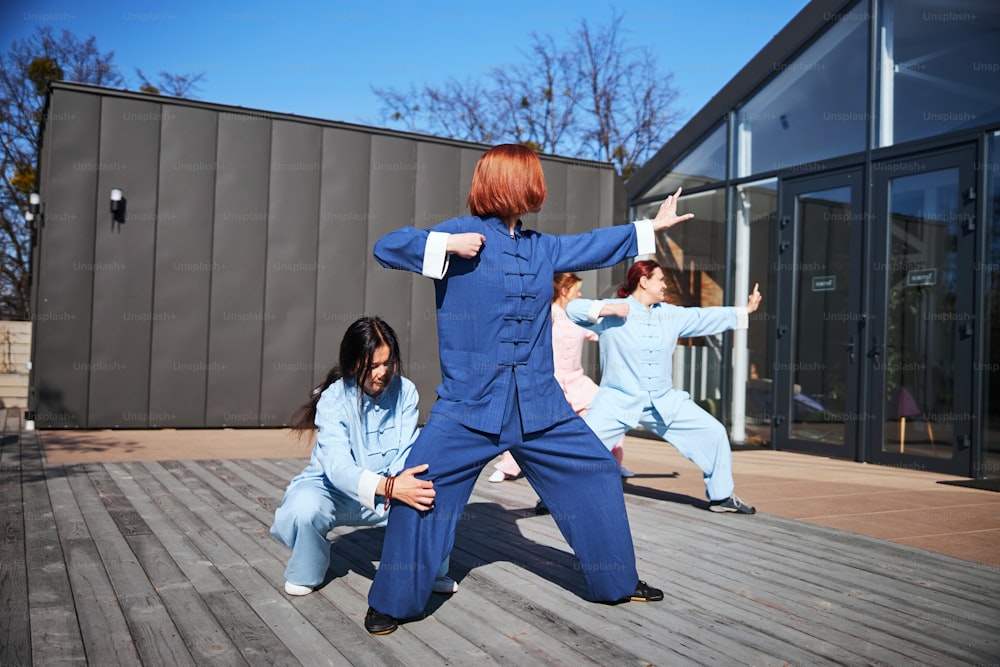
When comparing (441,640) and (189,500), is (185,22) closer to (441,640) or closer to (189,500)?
(189,500)

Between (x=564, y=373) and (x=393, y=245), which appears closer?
(x=393, y=245)

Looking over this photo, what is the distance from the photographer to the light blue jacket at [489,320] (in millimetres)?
2818

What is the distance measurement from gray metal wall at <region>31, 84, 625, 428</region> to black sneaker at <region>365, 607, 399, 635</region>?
23.7ft

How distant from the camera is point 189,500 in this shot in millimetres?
5145

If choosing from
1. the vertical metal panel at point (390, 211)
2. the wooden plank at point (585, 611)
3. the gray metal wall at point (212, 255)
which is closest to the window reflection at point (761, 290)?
the gray metal wall at point (212, 255)

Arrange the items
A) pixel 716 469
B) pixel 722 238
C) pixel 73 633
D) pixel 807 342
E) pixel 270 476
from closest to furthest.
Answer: pixel 73 633, pixel 716 469, pixel 270 476, pixel 807 342, pixel 722 238

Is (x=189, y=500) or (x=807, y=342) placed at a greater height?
(x=807, y=342)

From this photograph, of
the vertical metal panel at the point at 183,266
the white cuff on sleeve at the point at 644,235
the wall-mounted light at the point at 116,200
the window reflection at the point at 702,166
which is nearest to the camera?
the white cuff on sleeve at the point at 644,235

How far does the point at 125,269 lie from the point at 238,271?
1.19 metres

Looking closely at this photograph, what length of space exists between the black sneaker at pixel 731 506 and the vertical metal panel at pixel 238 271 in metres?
6.15

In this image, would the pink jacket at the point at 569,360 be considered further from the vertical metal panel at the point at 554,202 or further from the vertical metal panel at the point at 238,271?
the vertical metal panel at the point at 554,202

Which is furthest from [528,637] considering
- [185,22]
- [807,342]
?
[185,22]

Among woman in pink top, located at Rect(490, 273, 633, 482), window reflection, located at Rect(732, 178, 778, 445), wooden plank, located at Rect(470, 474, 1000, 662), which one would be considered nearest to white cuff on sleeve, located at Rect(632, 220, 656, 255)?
wooden plank, located at Rect(470, 474, 1000, 662)

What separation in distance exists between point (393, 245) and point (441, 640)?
51.0 inches
